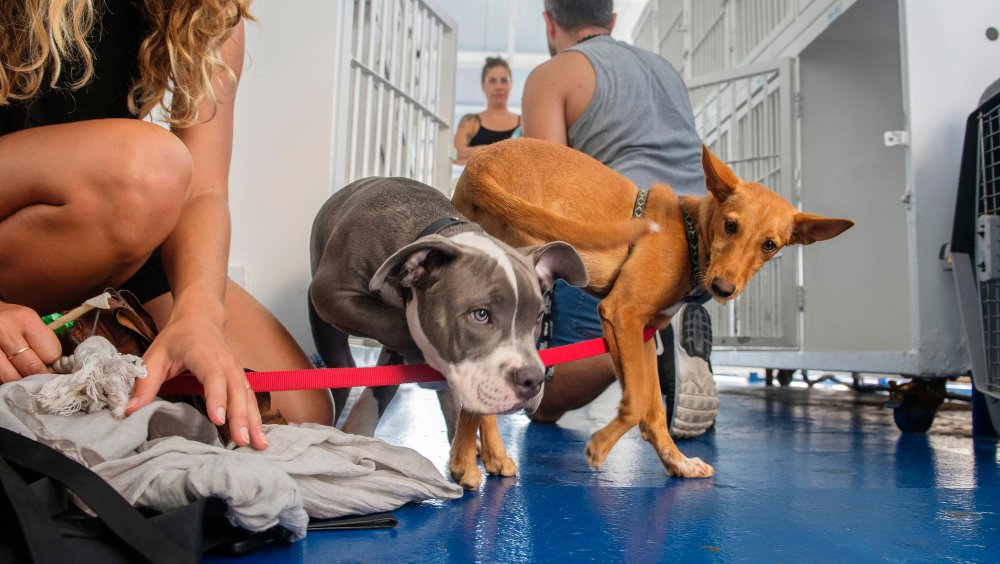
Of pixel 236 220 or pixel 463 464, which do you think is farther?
pixel 236 220

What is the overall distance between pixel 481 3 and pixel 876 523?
9650 mm

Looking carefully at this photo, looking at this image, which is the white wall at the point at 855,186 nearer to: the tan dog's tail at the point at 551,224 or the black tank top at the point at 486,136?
the black tank top at the point at 486,136

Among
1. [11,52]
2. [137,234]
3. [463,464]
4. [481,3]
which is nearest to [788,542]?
[463,464]

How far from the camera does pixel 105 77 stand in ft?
4.77

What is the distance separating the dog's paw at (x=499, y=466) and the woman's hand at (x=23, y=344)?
36.8 inches

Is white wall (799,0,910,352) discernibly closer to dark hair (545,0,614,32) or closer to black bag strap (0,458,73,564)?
dark hair (545,0,614,32)

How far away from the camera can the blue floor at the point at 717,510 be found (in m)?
0.97

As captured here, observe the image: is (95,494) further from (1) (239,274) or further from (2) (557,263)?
(1) (239,274)

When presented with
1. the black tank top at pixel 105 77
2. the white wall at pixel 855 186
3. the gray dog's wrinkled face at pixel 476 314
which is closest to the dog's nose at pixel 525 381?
the gray dog's wrinkled face at pixel 476 314

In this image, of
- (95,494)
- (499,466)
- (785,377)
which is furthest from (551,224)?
(785,377)

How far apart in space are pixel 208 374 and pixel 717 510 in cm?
96

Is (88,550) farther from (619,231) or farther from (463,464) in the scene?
(619,231)

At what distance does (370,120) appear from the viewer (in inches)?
118

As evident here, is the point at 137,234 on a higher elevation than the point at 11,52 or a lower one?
lower
